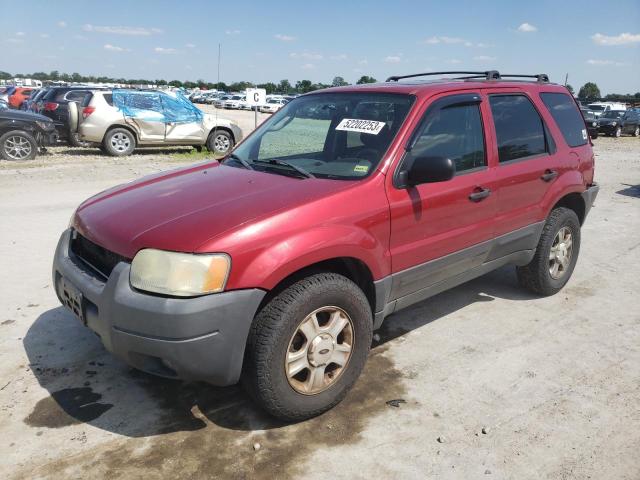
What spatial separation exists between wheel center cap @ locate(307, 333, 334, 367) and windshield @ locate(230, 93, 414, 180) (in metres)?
0.93

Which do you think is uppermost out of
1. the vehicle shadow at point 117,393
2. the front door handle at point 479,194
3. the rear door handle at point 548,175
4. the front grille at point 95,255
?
the rear door handle at point 548,175

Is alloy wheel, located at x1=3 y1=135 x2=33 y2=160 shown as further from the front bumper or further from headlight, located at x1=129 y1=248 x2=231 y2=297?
headlight, located at x1=129 y1=248 x2=231 y2=297

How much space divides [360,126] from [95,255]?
1.77 m

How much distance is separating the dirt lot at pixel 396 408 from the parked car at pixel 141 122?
9027 millimetres

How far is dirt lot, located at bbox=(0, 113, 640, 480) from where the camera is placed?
261cm

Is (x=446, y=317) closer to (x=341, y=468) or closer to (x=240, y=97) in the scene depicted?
(x=341, y=468)

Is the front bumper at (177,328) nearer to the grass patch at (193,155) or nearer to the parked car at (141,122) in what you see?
the grass patch at (193,155)

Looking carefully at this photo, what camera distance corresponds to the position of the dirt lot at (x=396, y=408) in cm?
261

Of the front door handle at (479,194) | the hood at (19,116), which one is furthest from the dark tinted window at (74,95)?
the front door handle at (479,194)

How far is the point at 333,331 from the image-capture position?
2.91 metres

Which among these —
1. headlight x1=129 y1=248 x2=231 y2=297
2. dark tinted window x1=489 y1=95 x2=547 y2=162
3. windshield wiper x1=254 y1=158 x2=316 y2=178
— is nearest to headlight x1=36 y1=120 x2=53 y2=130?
windshield wiper x1=254 y1=158 x2=316 y2=178

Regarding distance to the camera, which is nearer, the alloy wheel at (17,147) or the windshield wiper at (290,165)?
the windshield wiper at (290,165)

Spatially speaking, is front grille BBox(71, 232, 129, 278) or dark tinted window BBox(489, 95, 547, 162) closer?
front grille BBox(71, 232, 129, 278)

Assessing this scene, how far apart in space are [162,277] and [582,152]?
3910mm
